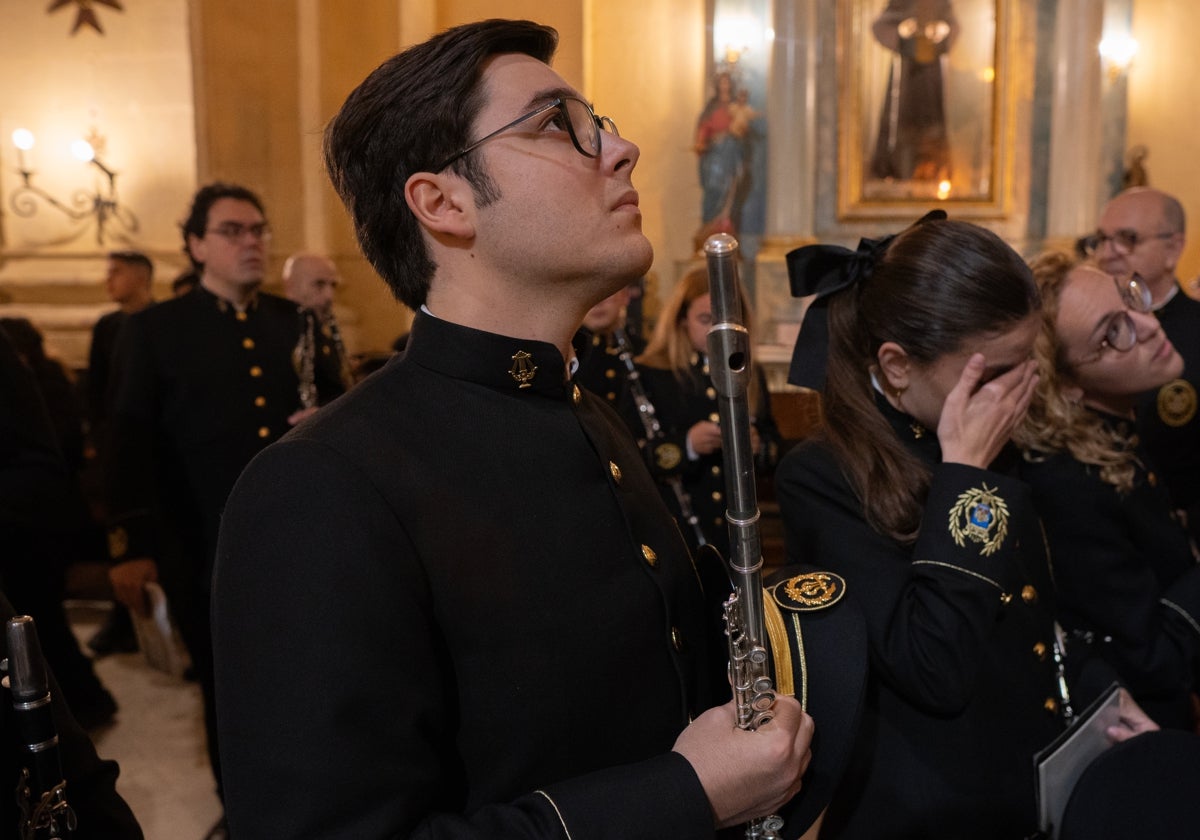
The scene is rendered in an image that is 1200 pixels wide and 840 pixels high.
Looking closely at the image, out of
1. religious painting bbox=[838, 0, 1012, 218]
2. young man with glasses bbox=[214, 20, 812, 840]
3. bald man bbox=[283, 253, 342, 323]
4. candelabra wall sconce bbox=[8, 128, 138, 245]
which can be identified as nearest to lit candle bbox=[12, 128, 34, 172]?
candelabra wall sconce bbox=[8, 128, 138, 245]

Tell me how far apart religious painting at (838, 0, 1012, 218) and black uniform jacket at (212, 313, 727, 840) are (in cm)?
868

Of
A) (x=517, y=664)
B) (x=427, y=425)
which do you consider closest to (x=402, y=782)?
(x=517, y=664)

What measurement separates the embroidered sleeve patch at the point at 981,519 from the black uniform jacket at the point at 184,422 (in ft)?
7.96

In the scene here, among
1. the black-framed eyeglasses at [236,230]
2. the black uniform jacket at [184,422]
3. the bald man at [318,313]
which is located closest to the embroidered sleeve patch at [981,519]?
the black uniform jacket at [184,422]

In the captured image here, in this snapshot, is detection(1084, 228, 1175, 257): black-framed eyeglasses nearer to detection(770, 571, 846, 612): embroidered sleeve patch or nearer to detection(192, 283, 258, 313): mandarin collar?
detection(192, 283, 258, 313): mandarin collar

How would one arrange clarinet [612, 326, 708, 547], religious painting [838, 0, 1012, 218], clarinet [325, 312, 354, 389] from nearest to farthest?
clarinet [325, 312, 354, 389]
clarinet [612, 326, 708, 547]
religious painting [838, 0, 1012, 218]

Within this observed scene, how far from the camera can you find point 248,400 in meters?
3.42

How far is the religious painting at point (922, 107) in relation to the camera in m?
9.14

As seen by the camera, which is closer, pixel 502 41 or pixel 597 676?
pixel 597 676

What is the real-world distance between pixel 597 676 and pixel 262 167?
6731 millimetres

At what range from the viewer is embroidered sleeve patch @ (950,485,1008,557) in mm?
1481

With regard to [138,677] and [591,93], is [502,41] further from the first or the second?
[591,93]

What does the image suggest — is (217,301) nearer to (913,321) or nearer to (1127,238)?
(913,321)

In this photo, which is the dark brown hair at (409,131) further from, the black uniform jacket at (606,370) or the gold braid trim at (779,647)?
the black uniform jacket at (606,370)
